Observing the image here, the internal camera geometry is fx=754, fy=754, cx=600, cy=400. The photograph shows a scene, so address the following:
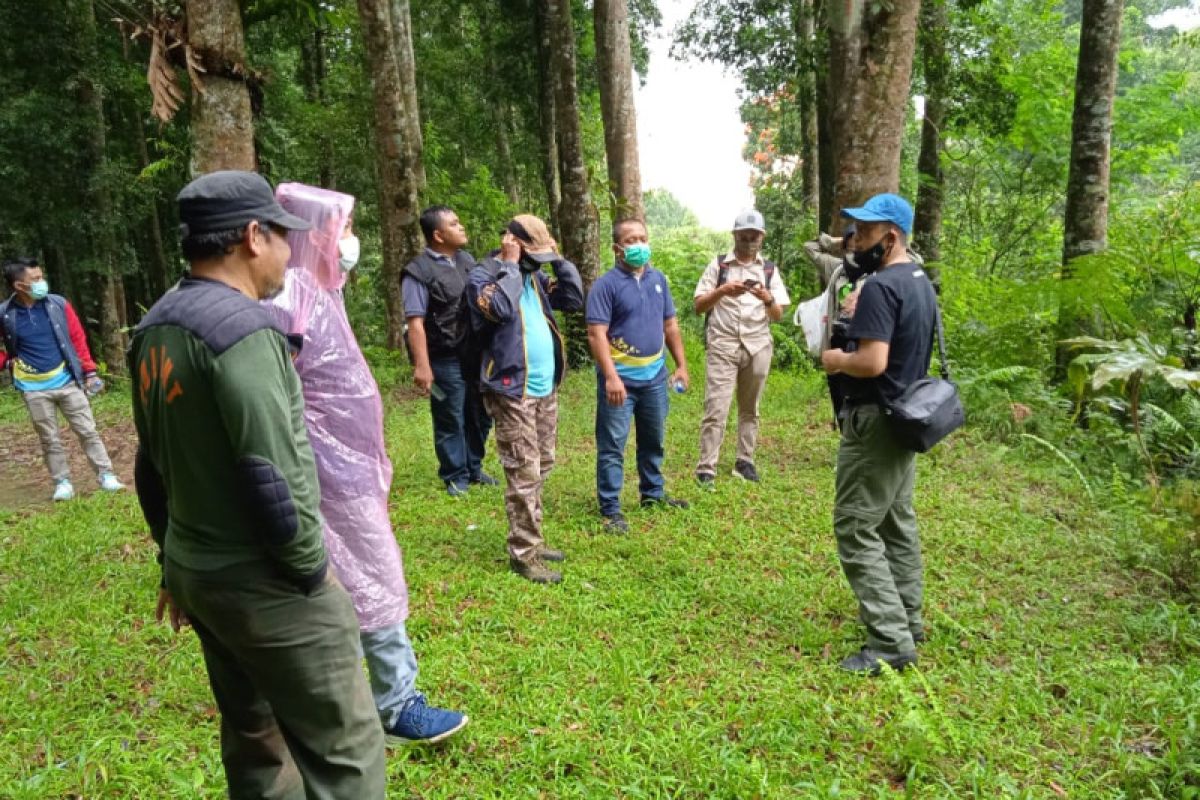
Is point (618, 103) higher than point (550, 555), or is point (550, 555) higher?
point (618, 103)

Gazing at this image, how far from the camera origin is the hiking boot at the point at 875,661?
134 inches

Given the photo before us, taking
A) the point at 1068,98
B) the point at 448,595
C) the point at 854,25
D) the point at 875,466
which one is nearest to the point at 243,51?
the point at 448,595

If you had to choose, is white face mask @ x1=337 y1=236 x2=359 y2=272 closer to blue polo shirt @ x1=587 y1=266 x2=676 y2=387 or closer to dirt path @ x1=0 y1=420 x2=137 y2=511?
blue polo shirt @ x1=587 y1=266 x2=676 y2=387

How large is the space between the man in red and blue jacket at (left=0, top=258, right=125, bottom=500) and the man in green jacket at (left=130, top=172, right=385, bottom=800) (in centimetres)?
510

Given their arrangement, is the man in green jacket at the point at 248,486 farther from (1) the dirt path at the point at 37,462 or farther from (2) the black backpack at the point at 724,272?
(1) the dirt path at the point at 37,462

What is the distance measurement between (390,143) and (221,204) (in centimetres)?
814

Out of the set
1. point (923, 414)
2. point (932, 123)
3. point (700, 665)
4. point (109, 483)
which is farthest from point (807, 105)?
point (700, 665)

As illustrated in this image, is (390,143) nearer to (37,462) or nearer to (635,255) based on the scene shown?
(37,462)

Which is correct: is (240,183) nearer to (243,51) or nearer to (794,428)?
(243,51)

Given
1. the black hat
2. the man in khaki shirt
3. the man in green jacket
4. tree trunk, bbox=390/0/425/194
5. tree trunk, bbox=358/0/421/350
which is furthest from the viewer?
tree trunk, bbox=390/0/425/194

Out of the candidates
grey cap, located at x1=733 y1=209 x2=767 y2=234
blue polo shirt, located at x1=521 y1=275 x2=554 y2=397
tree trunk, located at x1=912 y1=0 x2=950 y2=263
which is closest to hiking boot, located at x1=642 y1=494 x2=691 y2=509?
blue polo shirt, located at x1=521 y1=275 x2=554 y2=397

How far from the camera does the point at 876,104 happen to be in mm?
6348

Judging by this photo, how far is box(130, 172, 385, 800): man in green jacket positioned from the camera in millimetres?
1731

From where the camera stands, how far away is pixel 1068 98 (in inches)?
466
